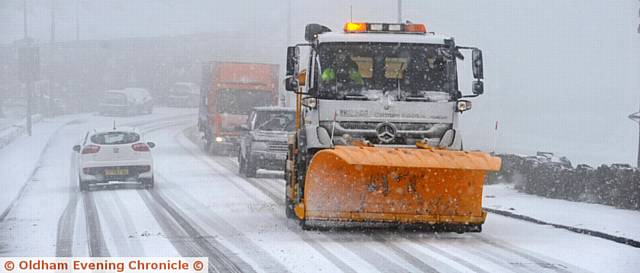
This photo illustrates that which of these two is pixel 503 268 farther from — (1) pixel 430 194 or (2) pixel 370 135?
(2) pixel 370 135

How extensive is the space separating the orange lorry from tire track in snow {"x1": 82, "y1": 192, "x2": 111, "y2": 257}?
14.1m

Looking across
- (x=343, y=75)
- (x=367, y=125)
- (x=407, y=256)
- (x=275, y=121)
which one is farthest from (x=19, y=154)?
(x=407, y=256)

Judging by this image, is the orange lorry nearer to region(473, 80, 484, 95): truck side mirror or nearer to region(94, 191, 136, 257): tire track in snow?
region(94, 191, 136, 257): tire track in snow

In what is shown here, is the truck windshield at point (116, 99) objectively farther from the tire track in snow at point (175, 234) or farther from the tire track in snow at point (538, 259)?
the tire track in snow at point (538, 259)

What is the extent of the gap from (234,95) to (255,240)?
2201 centimetres

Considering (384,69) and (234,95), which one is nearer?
(384,69)

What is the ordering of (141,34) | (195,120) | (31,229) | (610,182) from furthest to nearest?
(141,34), (195,120), (610,182), (31,229)

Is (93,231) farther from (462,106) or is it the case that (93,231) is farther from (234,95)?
(234,95)

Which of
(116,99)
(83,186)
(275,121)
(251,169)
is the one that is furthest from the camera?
(116,99)

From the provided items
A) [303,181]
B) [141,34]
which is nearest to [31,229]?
[303,181]

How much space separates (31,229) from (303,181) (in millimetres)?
3970

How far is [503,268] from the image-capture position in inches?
399

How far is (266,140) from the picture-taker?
2575 cm

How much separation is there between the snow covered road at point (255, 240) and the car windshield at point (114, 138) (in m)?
1.49
